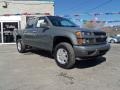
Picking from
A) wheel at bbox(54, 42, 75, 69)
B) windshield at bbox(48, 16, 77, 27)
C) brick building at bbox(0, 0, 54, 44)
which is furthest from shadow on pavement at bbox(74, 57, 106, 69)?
brick building at bbox(0, 0, 54, 44)

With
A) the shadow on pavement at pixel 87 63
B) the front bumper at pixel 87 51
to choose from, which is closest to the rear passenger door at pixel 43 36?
the shadow on pavement at pixel 87 63

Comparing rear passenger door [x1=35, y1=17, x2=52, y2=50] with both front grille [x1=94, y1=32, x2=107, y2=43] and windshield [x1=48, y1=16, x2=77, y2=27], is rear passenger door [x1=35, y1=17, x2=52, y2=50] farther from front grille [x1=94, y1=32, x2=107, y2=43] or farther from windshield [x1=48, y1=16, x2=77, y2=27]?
front grille [x1=94, y1=32, x2=107, y2=43]

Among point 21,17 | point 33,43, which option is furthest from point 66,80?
point 21,17

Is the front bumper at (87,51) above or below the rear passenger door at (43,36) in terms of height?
below

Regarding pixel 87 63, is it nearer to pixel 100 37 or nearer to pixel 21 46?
pixel 100 37

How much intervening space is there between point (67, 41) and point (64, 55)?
1.59ft

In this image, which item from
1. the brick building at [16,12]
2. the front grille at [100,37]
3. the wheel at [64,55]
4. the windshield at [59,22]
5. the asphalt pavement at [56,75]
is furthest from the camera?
the brick building at [16,12]

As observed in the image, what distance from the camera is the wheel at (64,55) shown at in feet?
26.7

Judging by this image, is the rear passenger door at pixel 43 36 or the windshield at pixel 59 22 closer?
the rear passenger door at pixel 43 36

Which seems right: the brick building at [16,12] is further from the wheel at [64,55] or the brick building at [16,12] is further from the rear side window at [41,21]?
the wheel at [64,55]

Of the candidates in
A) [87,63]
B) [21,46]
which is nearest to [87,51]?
[87,63]

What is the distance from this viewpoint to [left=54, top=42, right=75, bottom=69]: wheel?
814 centimetres

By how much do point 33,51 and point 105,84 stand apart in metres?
6.35

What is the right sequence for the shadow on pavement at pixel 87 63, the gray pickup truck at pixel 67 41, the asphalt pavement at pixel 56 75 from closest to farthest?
the asphalt pavement at pixel 56 75 < the gray pickup truck at pixel 67 41 < the shadow on pavement at pixel 87 63
